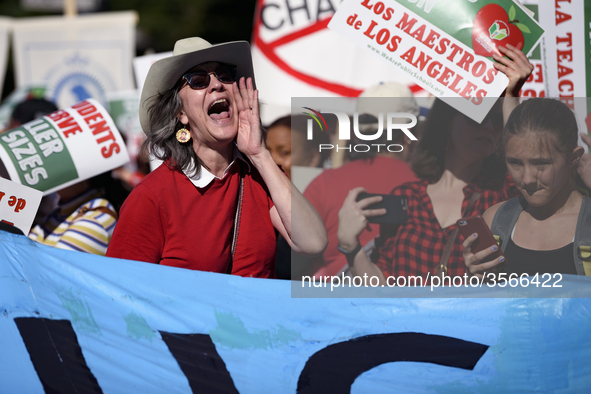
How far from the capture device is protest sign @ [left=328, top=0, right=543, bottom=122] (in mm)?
2016

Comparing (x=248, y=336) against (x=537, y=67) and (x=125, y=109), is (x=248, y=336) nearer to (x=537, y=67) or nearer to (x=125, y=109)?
(x=537, y=67)

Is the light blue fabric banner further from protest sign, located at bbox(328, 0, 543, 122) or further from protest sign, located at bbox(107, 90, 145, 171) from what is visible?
protest sign, located at bbox(107, 90, 145, 171)

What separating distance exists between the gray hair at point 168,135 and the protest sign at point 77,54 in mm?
4952

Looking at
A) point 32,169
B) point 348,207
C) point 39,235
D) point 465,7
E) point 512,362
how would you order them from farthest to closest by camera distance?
point 39,235 < point 32,169 < point 348,207 < point 465,7 < point 512,362

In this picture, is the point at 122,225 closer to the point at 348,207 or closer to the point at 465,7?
the point at 348,207

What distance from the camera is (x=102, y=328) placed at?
207 cm

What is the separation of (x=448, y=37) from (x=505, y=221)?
69 centimetres

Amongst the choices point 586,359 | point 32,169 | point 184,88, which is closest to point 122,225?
point 184,88

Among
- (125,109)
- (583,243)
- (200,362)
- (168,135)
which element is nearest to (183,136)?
(168,135)

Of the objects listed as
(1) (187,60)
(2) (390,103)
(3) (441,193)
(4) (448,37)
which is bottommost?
(3) (441,193)

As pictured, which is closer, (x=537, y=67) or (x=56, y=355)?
(x=56, y=355)

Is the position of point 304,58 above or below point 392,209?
above

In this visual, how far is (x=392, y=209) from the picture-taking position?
213 centimetres

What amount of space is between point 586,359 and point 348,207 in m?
0.96
